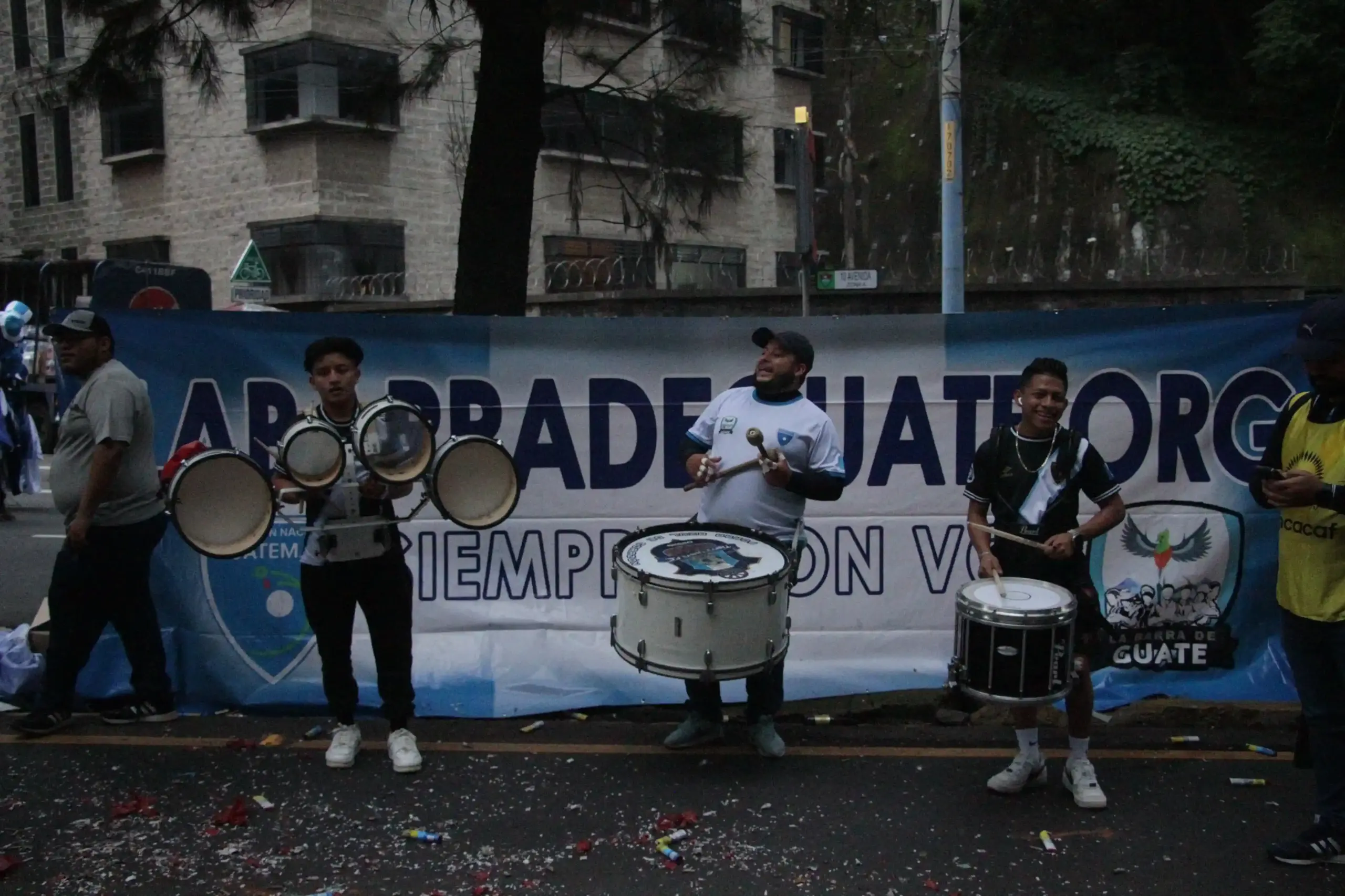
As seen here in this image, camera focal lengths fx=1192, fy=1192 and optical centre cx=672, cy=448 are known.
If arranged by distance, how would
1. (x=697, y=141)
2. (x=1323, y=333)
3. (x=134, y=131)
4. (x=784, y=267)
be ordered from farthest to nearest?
(x=784, y=267) < (x=134, y=131) < (x=697, y=141) < (x=1323, y=333)

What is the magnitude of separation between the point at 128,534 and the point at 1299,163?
74.8ft

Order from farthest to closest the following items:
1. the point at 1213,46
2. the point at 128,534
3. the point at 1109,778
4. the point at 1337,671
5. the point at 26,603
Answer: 1. the point at 1213,46
2. the point at 26,603
3. the point at 128,534
4. the point at 1109,778
5. the point at 1337,671

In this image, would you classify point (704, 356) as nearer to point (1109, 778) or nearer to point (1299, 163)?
point (1109, 778)

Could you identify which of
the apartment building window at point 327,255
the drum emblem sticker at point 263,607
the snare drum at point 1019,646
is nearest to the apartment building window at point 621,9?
the drum emblem sticker at point 263,607

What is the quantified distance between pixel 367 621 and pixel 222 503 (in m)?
0.86

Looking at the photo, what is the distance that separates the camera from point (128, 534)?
18.0ft

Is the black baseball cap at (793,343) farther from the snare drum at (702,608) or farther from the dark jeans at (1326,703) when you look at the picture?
the dark jeans at (1326,703)

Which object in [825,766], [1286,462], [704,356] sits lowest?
[825,766]

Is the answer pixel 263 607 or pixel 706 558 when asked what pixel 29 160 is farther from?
pixel 706 558

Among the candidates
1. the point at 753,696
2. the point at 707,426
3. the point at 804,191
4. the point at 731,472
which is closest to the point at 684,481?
the point at 707,426

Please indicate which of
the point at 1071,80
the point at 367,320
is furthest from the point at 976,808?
the point at 1071,80

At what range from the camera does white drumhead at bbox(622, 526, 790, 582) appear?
4625 mm

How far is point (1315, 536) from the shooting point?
412 cm

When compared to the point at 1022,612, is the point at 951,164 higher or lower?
higher
